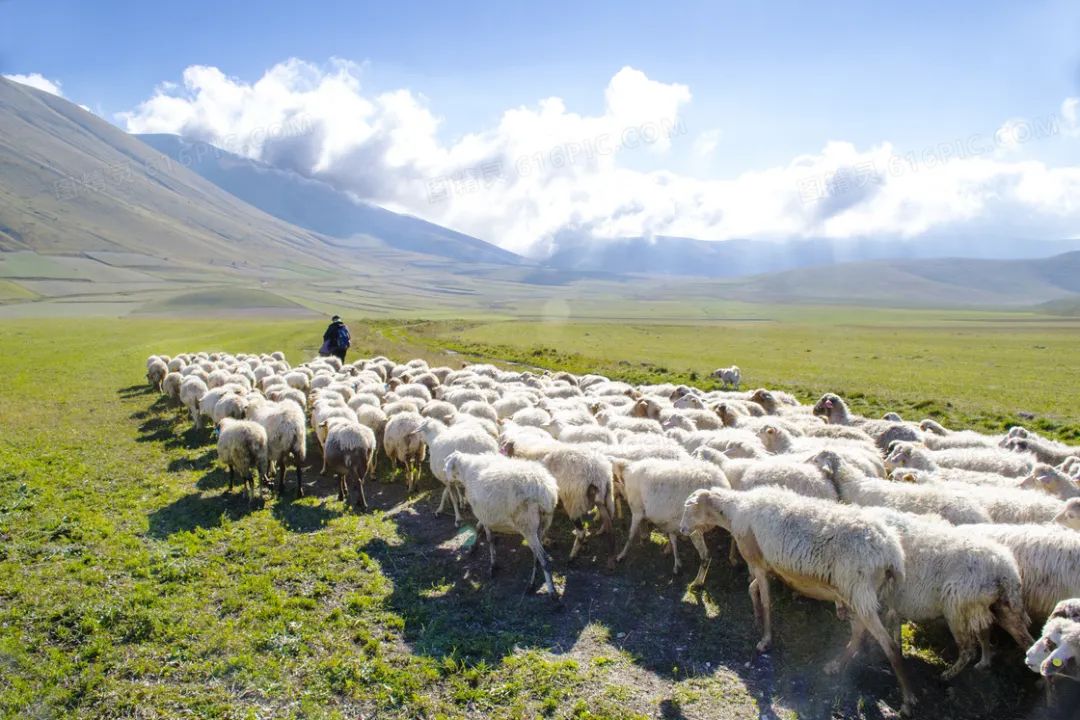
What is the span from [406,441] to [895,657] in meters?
11.4

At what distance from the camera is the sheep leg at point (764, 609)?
7.95 meters

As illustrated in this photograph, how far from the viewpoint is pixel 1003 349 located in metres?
60.8

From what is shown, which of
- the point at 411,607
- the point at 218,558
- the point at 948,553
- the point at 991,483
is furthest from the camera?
the point at 991,483

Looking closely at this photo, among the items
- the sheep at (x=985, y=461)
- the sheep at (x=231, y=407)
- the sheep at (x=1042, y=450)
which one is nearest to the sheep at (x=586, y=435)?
the sheep at (x=985, y=461)

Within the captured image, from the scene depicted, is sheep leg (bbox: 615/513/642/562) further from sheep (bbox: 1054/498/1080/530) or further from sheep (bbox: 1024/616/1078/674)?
sheep (bbox: 1054/498/1080/530)

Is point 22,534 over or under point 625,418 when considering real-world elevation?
under

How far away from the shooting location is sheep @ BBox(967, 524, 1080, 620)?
7125mm

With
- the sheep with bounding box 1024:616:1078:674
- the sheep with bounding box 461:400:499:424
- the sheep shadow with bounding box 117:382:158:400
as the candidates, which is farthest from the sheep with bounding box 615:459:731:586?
the sheep shadow with bounding box 117:382:158:400

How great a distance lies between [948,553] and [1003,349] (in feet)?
227

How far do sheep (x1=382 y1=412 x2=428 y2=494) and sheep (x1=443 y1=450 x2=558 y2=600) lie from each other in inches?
189

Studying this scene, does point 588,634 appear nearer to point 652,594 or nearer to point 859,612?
point 652,594

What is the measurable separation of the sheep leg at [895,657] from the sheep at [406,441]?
10.6 metres

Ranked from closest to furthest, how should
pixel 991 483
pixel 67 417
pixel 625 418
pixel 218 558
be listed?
pixel 218 558
pixel 991 483
pixel 625 418
pixel 67 417

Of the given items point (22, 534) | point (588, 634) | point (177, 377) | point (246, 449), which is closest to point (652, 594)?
point (588, 634)
